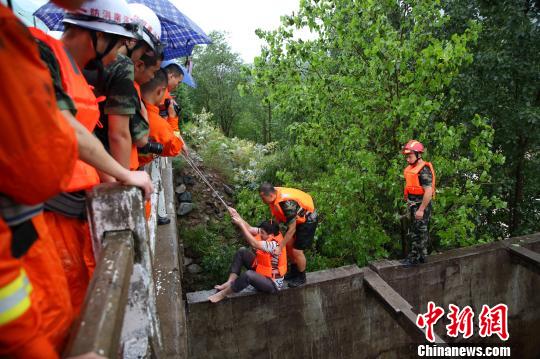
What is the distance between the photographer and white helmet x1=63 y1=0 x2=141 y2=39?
1961 millimetres

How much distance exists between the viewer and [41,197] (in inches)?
40.1

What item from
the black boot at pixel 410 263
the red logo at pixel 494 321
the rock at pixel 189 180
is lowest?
the red logo at pixel 494 321

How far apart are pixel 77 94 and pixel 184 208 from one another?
6813 mm

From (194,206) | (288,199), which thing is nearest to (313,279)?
(288,199)

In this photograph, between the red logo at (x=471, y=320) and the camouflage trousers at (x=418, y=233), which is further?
the red logo at (x=471, y=320)

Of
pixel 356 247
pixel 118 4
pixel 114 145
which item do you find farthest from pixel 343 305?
pixel 118 4

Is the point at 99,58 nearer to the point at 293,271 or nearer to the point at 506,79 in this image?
the point at 293,271

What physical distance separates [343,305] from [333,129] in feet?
10.4

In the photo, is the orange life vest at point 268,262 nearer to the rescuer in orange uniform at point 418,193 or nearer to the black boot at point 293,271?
the black boot at point 293,271

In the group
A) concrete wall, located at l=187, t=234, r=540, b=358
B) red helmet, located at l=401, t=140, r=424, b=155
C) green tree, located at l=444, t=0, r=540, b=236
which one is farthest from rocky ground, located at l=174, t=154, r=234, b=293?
green tree, located at l=444, t=0, r=540, b=236

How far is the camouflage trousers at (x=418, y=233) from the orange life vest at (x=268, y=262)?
2.57m

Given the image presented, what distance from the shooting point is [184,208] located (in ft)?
27.3

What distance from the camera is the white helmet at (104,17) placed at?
1.96 m

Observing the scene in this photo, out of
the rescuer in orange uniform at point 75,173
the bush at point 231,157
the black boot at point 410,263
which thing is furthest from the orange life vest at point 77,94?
the bush at point 231,157
